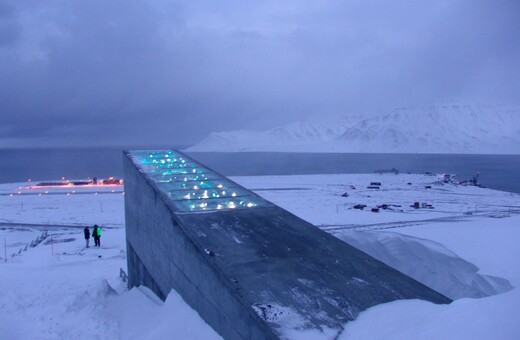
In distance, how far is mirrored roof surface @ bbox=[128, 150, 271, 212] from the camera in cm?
1001

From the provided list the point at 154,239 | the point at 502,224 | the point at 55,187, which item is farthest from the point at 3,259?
the point at 55,187

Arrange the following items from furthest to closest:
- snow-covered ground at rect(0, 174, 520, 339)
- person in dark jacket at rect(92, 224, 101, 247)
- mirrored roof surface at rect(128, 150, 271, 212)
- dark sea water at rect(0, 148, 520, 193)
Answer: dark sea water at rect(0, 148, 520, 193), person in dark jacket at rect(92, 224, 101, 247), mirrored roof surface at rect(128, 150, 271, 212), snow-covered ground at rect(0, 174, 520, 339)

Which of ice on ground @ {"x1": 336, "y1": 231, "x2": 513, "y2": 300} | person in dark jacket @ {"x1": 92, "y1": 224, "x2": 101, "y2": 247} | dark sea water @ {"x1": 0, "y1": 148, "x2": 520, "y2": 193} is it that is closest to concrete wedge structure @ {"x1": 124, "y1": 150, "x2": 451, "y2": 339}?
ice on ground @ {"x1": 336, "y1": 231, "x2": 513, "y2": 300}

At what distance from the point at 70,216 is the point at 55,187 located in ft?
75.1

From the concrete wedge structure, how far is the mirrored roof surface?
0.13 feet

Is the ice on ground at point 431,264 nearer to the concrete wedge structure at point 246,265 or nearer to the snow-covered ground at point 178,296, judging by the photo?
the snow-covered ground at point 178,296

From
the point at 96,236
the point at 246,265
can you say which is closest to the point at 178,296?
the point at 246,265

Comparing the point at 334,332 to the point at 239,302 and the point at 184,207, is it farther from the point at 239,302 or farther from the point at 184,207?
the point at 184,207

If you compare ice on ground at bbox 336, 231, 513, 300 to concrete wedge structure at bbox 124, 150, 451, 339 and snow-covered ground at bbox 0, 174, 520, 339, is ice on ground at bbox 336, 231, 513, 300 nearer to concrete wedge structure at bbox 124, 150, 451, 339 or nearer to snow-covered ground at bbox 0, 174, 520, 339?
snow-covered ground at bbox 0, 174, 520, 339

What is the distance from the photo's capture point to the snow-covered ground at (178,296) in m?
5.13

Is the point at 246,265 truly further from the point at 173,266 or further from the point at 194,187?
the point at 194,187

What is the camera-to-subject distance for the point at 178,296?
7719 mm

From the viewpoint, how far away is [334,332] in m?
5.13

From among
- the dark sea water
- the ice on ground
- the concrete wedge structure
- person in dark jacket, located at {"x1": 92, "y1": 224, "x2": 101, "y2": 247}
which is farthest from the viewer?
the dark sea water
